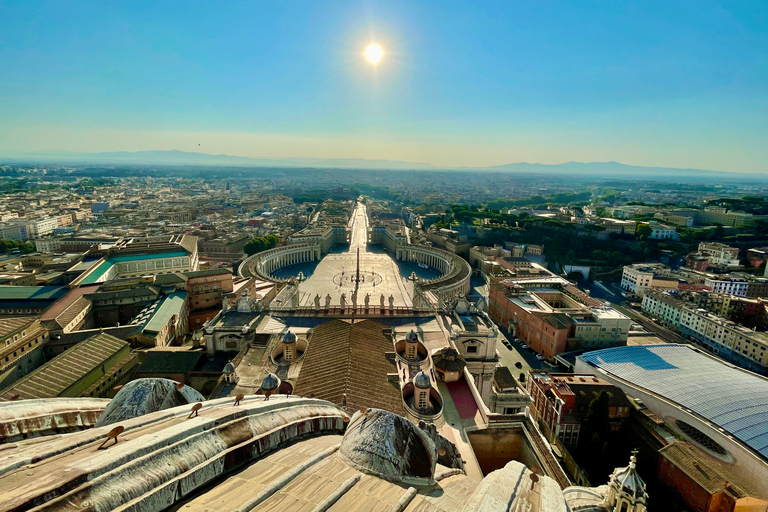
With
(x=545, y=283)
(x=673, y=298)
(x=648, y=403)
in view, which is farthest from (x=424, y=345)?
(x=673, y=298)

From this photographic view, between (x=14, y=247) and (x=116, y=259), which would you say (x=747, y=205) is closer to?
(x=116, y=259)

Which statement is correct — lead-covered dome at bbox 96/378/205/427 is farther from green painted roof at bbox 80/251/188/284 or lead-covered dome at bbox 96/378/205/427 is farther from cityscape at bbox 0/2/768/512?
green painted roof at bbox 80/251/188/284

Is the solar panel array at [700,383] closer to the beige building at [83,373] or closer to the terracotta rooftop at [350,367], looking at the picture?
the terracotta rooftop at [350,367]

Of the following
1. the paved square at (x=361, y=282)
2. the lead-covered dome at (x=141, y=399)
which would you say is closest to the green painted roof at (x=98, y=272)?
the paved square at (x=361, y=282)

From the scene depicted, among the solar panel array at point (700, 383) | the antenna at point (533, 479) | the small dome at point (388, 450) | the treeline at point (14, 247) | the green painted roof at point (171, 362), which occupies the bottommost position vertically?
the solar panel array at point (700, 383)

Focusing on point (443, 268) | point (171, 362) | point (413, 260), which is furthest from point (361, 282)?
point (171, 362)

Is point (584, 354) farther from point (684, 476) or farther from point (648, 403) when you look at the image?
point (684, 476)
